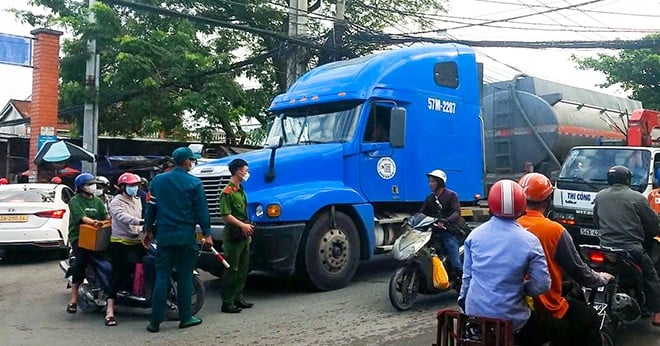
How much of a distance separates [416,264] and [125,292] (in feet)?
10.5

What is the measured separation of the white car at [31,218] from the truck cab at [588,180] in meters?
7.95

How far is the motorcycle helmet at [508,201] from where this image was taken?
11.9ft

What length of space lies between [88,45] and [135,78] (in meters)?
1.40

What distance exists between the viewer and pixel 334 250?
27.2 ft

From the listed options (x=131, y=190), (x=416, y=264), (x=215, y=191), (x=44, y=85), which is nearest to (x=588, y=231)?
(x=416, y=264)

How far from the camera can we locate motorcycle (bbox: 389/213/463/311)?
23.2ft

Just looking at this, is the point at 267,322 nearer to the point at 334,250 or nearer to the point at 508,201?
the point at 334,250

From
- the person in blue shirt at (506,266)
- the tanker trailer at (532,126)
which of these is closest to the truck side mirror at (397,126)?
the tanker trailer at (532,126)

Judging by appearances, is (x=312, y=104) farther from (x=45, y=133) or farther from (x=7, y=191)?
(x=45, y=133)

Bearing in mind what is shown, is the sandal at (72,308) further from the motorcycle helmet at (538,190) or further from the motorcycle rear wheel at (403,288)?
the motorcycle helmet at (538,190)

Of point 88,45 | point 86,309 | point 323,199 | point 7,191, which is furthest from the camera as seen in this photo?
point 88,45

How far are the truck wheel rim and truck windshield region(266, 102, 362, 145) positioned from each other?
1.33 m

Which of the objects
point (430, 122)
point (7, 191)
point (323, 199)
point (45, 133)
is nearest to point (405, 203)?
point (430, 122)

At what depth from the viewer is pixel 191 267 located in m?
6.55
